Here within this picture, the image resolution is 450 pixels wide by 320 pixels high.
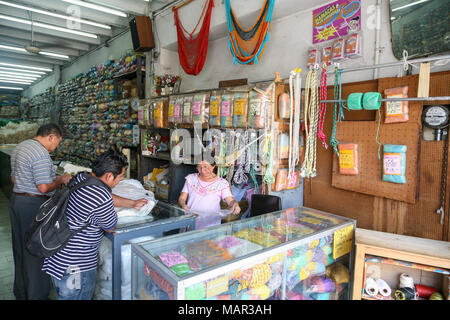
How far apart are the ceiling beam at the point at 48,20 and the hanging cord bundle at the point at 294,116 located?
204 inches

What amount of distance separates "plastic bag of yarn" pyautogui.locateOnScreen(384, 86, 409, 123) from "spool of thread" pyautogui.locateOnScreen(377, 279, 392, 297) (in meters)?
1.21

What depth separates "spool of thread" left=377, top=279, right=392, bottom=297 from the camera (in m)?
1.87

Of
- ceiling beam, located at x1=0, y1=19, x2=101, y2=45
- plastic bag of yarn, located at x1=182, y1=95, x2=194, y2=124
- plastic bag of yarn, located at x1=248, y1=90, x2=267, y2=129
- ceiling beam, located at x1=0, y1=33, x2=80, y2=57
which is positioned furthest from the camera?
ceiling beam, located at x1=0, y1=33, x2=80, y2=57

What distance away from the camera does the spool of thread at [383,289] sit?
1871 millimetres

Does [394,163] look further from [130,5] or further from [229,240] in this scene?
[130,5]

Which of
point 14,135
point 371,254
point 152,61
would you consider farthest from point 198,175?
point 14,135

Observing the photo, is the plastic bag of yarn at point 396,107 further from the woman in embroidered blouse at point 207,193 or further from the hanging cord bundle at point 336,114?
the woman in embroidered blouse at point 207,193

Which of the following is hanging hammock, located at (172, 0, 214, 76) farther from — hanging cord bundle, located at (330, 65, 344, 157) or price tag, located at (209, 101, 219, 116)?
hanging cord bundle, located at (330, 65, 344, 157)

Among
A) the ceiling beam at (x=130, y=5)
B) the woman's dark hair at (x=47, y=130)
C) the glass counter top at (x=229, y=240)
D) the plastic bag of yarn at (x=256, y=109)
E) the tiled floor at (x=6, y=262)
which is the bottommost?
the tiled floor at (x=6, y=262)

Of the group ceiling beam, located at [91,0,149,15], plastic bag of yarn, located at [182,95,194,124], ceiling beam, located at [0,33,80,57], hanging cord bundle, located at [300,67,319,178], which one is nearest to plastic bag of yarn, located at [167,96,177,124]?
plastic bag of yarn, located at [182,95,194,124]

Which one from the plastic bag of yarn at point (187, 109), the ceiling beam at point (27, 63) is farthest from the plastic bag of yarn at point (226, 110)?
the ceiling beam at point (27, 63)

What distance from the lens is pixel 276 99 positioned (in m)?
2.52

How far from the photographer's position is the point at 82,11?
5078mm
